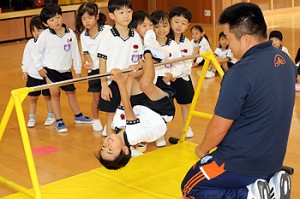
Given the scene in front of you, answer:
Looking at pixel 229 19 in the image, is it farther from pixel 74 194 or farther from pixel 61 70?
pixel 61 70

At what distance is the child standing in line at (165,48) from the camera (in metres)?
5.03

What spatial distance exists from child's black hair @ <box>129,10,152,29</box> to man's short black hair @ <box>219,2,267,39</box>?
73.7 inches

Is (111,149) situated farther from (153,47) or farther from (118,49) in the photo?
(118,49)

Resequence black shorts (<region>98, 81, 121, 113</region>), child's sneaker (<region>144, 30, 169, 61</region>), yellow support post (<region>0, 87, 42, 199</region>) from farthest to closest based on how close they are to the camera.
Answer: black shorts (<region>98, 81, 121, 113</region>), child's sneaker (<region>144, 30, 169, 61</region>), yellow support post (<region>0, 87, 42, 199</region>)

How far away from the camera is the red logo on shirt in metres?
2.96

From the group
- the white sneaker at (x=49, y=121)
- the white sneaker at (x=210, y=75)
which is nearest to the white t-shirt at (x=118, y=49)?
the white sneaker at (x=49, y=121)

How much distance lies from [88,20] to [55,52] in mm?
459

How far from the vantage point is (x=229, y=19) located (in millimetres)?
3008

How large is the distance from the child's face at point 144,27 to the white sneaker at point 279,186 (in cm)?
203

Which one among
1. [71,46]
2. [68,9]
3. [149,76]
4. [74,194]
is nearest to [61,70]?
[71,46]

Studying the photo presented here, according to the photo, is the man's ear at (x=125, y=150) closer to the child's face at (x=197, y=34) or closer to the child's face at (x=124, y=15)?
the child's face at (x=124, y=15)

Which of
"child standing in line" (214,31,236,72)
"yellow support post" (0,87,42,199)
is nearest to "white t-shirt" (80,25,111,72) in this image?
"yellow support post" (0,87,42,199)

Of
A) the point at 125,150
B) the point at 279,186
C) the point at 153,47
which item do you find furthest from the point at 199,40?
the point at 279,186

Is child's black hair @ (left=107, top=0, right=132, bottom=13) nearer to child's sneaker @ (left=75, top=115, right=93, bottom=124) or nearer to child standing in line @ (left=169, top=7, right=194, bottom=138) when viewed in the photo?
child standing in line @ (left=169, top=7, right=194, bottom=138)
